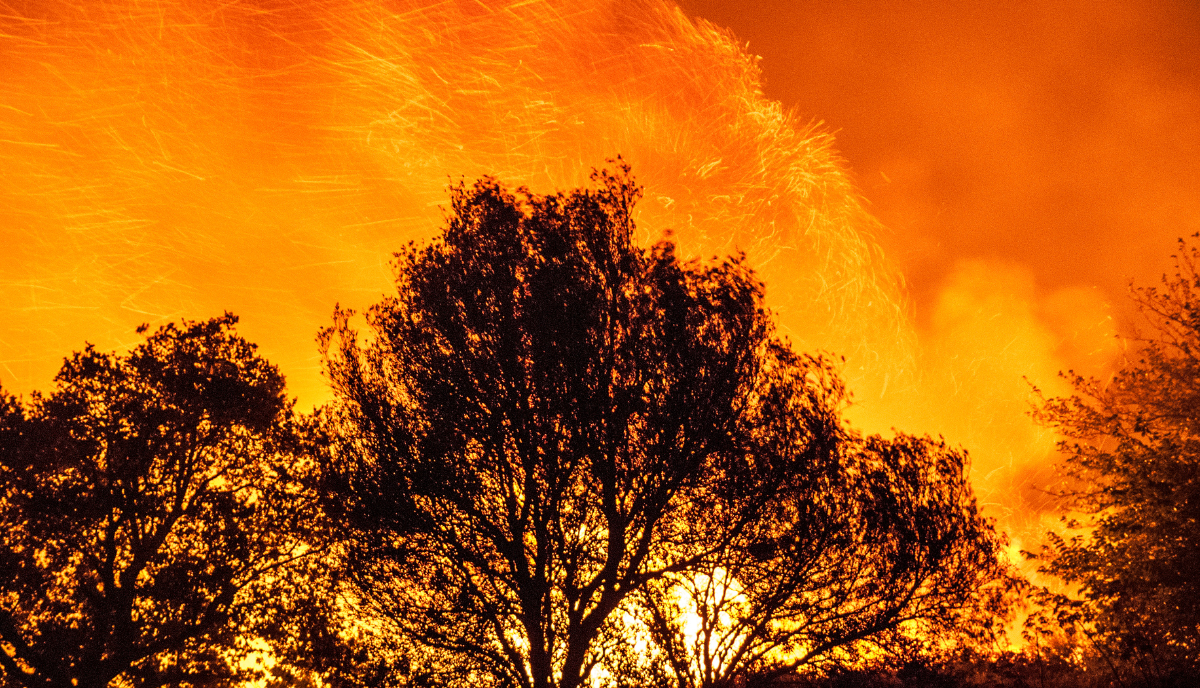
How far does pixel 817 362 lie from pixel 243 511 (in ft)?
65.6

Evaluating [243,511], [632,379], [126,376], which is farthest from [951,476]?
[126,376]

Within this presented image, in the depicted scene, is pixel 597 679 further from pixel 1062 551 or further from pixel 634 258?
pixel 1062 551

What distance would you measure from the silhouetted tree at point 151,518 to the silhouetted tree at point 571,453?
6.35 meters

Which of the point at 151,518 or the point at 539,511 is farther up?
the point at 151,518

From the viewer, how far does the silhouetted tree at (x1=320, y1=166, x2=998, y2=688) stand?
17344 millimetres

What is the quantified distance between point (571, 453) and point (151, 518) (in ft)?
50.6

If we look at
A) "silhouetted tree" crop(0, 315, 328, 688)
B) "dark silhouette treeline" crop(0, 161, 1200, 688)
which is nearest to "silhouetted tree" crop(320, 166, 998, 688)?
"dark silhouette treeline" crop(0, 161, 1200, 688)

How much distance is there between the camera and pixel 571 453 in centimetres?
1733

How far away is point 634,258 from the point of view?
19.1 m

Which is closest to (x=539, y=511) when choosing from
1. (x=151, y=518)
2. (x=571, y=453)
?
(x=571, y=453)

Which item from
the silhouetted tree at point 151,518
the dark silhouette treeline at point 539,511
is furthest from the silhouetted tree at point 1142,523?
the silhouetted tree at point 151,518

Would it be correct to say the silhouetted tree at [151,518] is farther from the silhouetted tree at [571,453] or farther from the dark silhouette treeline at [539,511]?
the silhouetted tree at [571,453]

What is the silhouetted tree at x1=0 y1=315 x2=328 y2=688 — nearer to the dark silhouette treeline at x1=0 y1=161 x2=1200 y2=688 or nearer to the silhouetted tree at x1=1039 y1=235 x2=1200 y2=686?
the dark silhouette treeline at x1=0 y1=161 x2=1200 y2=688

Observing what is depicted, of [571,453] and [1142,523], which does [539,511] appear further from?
[1142,523]
